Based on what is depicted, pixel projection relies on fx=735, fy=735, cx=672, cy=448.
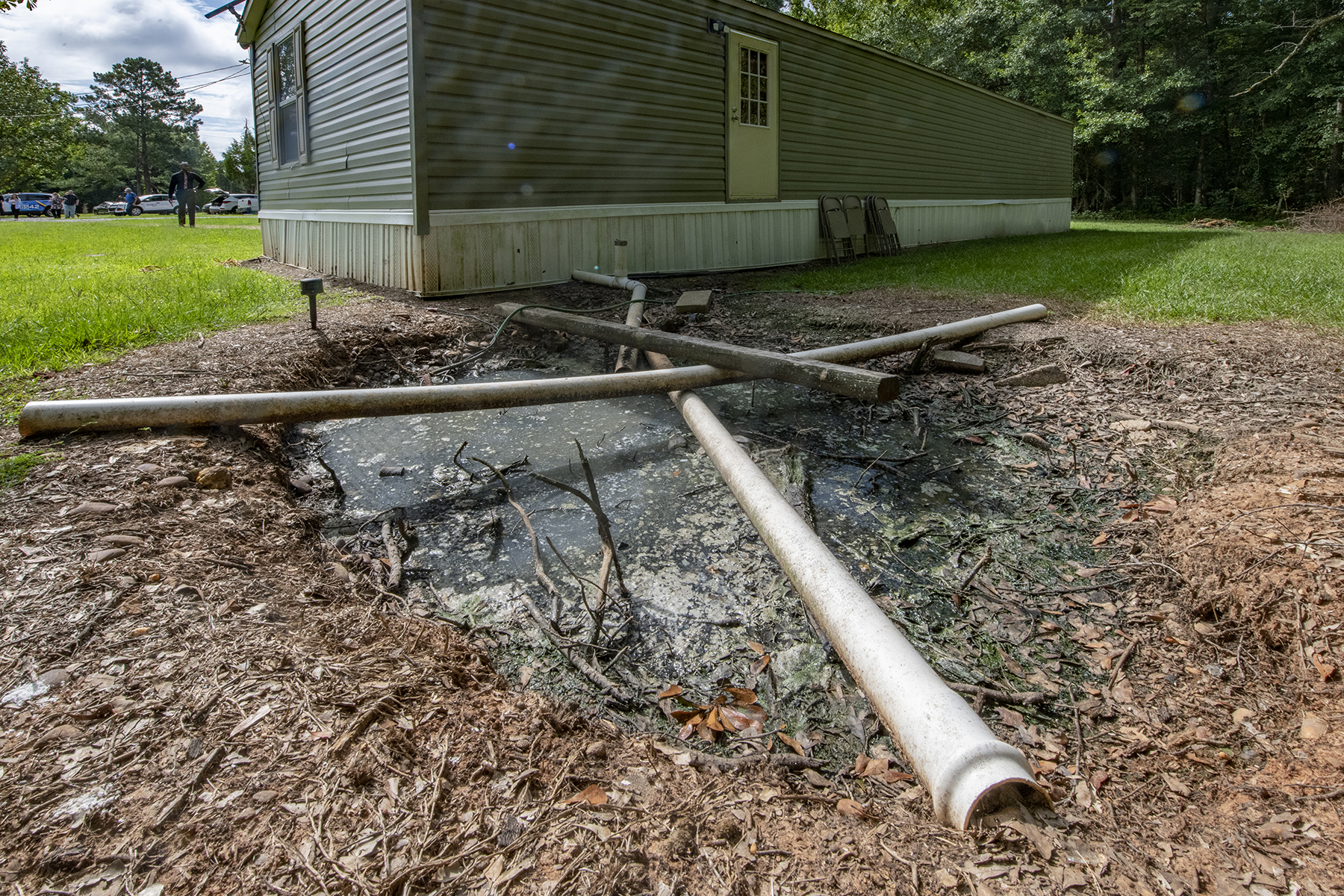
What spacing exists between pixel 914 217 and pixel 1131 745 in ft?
47.2

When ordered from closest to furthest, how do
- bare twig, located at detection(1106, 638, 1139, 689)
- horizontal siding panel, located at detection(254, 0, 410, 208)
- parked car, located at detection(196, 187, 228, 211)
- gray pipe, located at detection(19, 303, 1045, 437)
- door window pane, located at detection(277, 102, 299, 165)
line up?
bare twig, located at detection(1106, 638, 1139, 689)
gray pipe, located at detection(19, 303, 1045, 437)
horizontal siding panel, located at detection(254, 0, 410, 208)
door window pane, located at detection(277, 102, 299, 165)
parked car, located at detection(196, 187, 228, 211)

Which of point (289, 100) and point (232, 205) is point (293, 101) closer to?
point (289, 100)

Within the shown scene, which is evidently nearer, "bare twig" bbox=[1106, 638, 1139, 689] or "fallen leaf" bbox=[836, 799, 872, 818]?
"fallen leaf" bbox=[836, 799, 872, 818]

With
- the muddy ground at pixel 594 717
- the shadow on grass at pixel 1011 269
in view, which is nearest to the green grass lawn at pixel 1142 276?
the shadow on grass at pixel 1011 269

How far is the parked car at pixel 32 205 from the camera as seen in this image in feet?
121

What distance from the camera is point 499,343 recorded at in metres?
5.84

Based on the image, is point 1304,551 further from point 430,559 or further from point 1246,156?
point 1246,156

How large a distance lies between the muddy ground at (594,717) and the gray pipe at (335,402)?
10 centimetres

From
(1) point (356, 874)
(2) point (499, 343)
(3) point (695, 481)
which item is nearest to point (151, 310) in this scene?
(2) point (499, 343)

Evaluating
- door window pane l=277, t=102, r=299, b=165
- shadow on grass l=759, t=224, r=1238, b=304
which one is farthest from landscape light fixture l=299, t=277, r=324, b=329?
door window pane l=277, t=102, r=299, b=165

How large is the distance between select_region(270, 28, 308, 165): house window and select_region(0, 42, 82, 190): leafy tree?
85.0 feet

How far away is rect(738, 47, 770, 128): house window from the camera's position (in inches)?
399

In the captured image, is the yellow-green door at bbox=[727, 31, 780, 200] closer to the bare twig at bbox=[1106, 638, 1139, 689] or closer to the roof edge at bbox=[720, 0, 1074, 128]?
the roof edge at bbox=[720, 0, 1074, 128]

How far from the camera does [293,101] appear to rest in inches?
404
